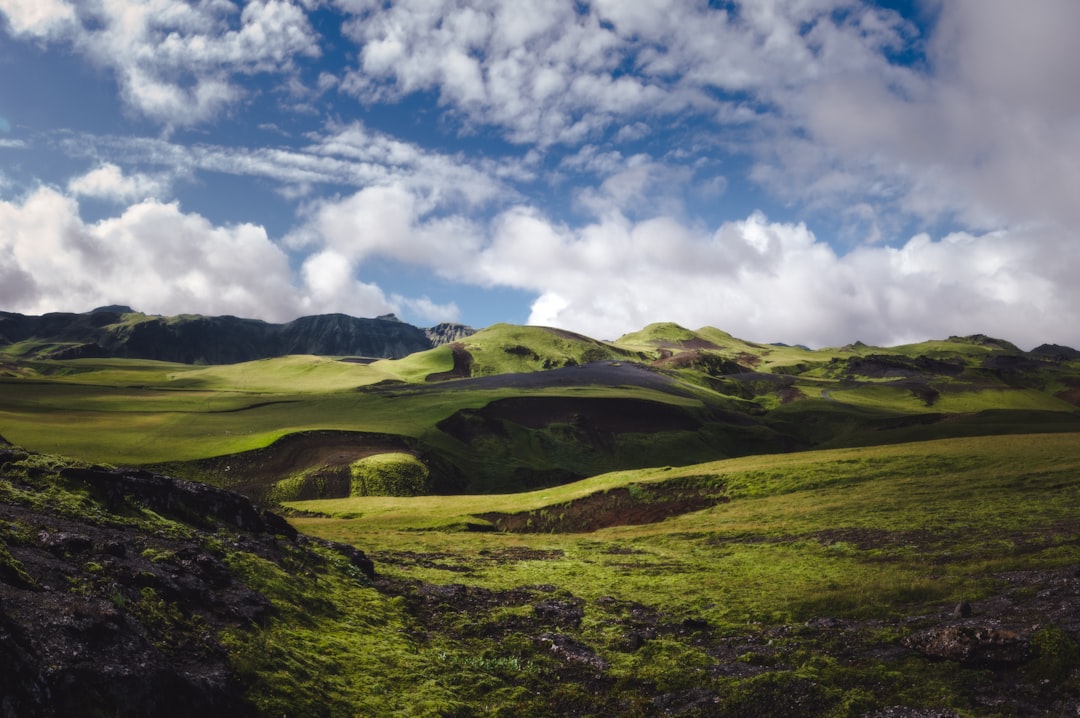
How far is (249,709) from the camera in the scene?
12703mm

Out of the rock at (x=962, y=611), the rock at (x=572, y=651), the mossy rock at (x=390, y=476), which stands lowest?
the mossy rock at (x=390, y=476)

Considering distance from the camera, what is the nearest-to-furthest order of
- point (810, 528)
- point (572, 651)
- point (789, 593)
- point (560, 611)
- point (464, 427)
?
point (572, 651) < point (560, 611) < point (789, 593) < point (810, 528) < point (464, 427)

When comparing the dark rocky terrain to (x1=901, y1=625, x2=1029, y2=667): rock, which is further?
(x1=901, y1=625, x2=1029, y2=667): rock

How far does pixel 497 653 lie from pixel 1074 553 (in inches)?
1034

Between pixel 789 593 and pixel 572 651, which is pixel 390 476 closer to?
pixel 789 593

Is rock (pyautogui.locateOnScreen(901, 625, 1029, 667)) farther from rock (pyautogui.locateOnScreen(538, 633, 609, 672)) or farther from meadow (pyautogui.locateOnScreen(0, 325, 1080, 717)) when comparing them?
rock (pyautogui.locateOnScreen(538, 633, 609, 672))

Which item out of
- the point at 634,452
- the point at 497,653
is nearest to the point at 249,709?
the point at 497,653

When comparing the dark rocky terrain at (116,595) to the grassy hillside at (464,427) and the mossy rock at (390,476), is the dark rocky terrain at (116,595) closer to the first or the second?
the grassy hillside at (464,427)

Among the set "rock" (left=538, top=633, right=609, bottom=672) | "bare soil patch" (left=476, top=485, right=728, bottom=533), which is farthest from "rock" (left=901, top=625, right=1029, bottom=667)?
"bare soil patch" (left=476, top=485, right=728, bottom=533)

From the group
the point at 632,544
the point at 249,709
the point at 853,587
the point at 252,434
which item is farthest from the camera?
the point at 252,434

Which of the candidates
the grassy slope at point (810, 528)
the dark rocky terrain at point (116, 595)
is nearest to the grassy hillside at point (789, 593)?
the grassy slope at point (810, 528)

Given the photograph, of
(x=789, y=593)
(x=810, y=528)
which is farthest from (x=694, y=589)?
(x=810, y=528)

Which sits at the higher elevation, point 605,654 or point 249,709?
point 249,709

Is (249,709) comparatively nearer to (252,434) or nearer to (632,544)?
(632,544)
